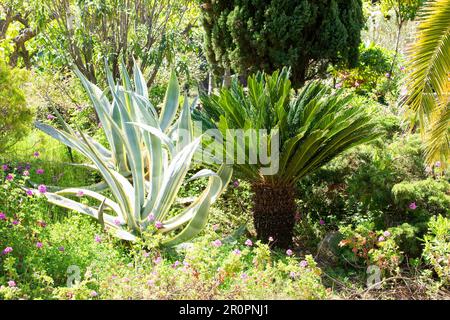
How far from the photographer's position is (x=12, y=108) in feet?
19.6

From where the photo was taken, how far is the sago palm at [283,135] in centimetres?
495

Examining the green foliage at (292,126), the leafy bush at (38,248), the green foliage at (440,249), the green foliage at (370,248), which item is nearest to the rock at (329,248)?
the green foliage at (370,248)

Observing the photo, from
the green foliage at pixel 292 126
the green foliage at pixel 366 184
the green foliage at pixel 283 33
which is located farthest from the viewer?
the green foliage at pixel 283 33

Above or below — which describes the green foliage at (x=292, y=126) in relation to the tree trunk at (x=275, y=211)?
above

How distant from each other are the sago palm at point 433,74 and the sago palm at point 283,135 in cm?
46

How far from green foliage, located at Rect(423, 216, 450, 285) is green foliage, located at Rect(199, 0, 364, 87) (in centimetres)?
352

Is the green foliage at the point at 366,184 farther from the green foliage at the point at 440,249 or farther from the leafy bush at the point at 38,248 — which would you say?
the leafy bush at the point at 38,248

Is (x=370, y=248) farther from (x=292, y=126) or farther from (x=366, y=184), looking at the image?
(x=292, y=126)

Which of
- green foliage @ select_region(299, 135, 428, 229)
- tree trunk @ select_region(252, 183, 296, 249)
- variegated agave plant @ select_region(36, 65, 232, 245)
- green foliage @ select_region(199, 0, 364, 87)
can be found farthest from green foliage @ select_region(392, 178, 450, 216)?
green foliage @ select_region(199, 0, 364, 87)

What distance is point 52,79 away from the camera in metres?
8.96

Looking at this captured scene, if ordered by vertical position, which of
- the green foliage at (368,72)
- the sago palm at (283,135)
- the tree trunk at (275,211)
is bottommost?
the tree trunk at (275,211)
